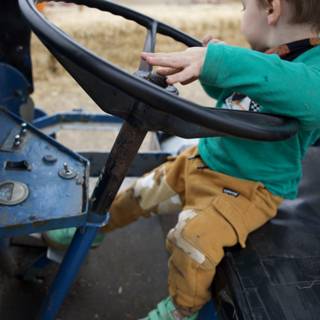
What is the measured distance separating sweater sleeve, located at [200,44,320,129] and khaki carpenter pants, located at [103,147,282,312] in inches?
12.3

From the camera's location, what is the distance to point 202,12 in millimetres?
3756

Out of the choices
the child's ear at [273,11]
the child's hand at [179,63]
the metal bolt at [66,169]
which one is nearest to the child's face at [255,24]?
the child's ear at [273,11]

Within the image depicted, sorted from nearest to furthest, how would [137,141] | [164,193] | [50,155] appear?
1. [137,141]
2. [50,155]
3. [164,193]

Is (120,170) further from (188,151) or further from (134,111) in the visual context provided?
(188,151)

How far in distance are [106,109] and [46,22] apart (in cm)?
15

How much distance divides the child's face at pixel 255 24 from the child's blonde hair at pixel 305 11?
0.8 inches

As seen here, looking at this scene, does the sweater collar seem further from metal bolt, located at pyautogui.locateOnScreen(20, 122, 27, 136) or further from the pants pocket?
metal bolt, located at pyautogui.locateOnScreen(20, 122, 27, 136)

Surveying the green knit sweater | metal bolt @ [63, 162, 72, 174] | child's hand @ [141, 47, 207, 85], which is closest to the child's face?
the green knit sweater

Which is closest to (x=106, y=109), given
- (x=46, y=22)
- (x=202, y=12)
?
(x=46, y=22)

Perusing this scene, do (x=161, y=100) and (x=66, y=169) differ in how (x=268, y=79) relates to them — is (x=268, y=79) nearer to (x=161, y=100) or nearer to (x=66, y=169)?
(x=161, y=100)

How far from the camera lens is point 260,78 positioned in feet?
2.39

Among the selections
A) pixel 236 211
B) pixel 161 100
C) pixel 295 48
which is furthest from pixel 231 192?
pixel 161 100

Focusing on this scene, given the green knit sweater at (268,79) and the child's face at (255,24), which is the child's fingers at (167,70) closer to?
the green knit sweater at (268,79)

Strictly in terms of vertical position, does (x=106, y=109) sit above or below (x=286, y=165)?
above
